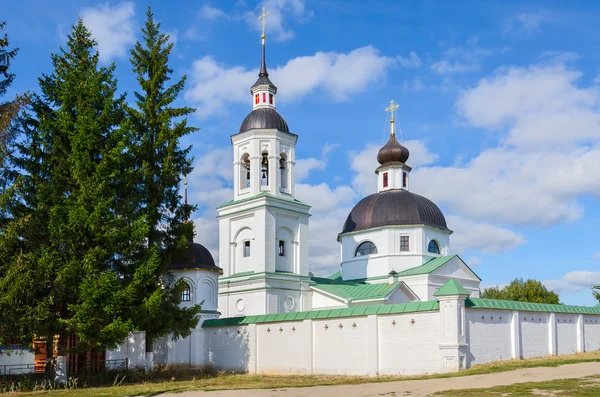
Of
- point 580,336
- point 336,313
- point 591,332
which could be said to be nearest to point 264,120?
point 336,313

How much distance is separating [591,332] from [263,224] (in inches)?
→ 607

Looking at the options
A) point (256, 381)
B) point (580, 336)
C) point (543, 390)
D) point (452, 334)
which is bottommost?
point (256, 381)

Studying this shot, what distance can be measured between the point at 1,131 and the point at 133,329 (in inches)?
277

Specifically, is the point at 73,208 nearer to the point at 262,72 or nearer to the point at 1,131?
the point at 1,131

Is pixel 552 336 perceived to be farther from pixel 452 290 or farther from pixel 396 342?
pixel 396 342

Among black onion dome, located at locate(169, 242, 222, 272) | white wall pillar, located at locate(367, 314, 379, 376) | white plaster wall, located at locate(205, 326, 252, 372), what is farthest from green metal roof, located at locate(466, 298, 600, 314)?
black onion dome, located at locate(169, 242, 222, 272)

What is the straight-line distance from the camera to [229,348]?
28812 millimetres

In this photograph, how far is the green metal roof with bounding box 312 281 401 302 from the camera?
33438mm

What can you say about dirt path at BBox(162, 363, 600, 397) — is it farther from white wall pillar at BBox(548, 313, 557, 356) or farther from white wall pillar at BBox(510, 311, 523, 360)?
white wall pillar at BBox(548, 313, 557, 356)

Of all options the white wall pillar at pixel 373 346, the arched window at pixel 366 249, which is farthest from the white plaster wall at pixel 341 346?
the arched window at pixel 366 249

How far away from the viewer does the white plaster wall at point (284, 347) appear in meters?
25.7

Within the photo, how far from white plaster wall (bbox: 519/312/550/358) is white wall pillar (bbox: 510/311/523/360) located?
0.30 metres

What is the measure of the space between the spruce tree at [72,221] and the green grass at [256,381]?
207 cm

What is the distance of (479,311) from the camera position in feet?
73.7
